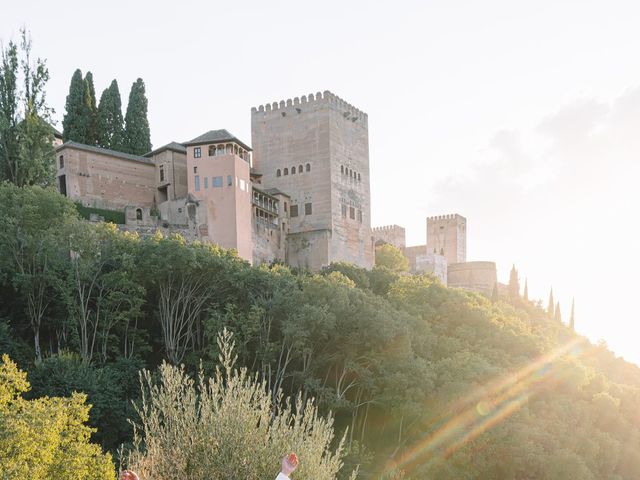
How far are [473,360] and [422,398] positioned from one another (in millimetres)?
3594

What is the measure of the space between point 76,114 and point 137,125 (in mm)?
4584

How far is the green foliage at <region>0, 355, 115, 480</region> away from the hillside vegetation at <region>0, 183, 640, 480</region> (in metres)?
7.54

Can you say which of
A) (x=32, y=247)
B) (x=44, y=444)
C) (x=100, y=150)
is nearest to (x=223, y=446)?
(x=44, y=444)

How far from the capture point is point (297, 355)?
2788 cm

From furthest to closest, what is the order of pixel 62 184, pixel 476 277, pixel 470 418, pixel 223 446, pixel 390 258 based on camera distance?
1. pixel 476 277
2. pixel 390 258
3. pixel 62 184
4. pixel 470 418
5. pixel 223 446

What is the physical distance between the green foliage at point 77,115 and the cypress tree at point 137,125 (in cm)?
290

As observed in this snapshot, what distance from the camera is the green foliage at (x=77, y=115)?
52188mm

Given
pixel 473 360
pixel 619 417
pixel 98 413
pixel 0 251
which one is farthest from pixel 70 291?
pixel 619 417

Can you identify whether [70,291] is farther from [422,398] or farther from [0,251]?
[422,398]

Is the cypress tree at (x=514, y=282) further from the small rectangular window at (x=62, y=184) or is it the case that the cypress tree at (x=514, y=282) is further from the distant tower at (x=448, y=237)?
the small rectangular window at (x=62, y=184)

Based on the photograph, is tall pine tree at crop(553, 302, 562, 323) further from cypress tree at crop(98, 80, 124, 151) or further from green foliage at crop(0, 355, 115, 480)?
green foliage at crop(0, 355, 115, 480)

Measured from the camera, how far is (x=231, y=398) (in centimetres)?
1165

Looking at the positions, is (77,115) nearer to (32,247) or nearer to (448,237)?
(32,247)

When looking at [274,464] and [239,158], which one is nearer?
[274,464]
